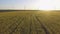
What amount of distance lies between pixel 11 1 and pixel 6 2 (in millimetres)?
54

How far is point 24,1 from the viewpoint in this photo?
867 mm

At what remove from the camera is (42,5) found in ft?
2.87

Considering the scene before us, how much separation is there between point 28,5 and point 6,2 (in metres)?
0.18

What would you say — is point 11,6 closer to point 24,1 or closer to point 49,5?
point 24,1

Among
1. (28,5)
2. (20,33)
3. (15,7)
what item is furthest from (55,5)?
(20,33)

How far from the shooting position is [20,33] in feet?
0.61

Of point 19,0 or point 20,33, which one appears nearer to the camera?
point 20,33

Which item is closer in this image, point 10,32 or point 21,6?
point 10,32

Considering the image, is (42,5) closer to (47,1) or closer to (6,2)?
(47,1)

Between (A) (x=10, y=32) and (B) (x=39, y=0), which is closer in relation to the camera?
(A) (x=10, y=32)

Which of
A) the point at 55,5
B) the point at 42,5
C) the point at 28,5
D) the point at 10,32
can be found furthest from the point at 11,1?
the point at 10,32

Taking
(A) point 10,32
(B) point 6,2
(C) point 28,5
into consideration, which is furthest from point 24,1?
(A) point 10,32

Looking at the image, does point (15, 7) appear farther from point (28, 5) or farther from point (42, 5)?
point (42, 5)

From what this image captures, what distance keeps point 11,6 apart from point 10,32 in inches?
26.6
